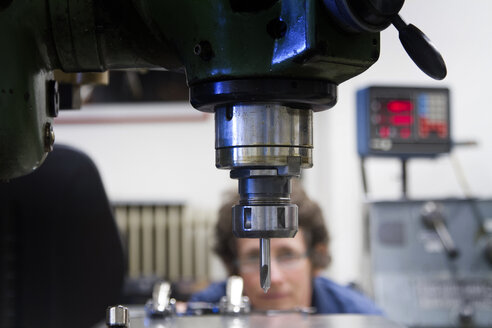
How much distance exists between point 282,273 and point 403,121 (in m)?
0.85

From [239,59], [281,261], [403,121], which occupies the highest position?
[403,121]

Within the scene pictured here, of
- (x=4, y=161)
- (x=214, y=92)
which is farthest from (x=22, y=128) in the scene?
(x=214, y=92)

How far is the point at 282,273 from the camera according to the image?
5.59ft

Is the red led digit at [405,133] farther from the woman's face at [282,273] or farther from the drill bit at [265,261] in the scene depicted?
the drill bit at [265,261]

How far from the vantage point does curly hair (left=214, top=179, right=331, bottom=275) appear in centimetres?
188

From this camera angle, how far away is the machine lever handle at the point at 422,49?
1.54 ft

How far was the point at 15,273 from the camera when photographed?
3.16 feet

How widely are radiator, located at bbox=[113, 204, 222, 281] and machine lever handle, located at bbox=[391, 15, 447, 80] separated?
3.73 meters

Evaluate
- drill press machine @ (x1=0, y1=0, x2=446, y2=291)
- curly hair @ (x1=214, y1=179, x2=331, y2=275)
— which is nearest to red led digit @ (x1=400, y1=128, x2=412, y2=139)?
curly hair @ (x1=214, y1=179, x2=331, y2=275)

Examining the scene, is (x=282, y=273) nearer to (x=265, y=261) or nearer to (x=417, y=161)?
(x=265, y=261)

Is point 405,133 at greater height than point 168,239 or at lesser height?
greater

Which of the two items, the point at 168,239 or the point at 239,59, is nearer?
the point at 239,59

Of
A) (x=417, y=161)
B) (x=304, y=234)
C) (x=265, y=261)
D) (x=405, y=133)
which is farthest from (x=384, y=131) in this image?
(x=265, y=261)

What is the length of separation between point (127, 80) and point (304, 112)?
3.73 metres
